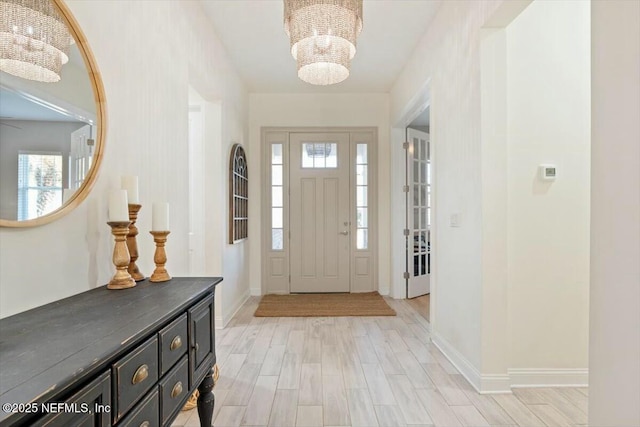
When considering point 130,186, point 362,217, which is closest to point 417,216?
point 362,217

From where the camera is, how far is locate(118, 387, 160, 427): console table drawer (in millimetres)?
970

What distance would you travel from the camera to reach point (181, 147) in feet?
8.53

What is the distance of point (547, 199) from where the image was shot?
2289 millimetres

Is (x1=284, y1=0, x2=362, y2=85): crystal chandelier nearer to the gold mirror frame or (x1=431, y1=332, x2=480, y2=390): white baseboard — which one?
the gold mirror frame

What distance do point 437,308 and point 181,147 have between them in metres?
2.49

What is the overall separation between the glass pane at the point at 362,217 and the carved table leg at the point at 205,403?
3735mm

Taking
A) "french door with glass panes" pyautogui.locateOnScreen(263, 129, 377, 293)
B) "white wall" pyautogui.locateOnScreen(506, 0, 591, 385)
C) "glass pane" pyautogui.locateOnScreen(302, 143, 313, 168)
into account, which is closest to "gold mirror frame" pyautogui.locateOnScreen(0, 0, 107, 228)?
"white wall" pyautogui.locateOnScreen(506, 0, 591, 385)

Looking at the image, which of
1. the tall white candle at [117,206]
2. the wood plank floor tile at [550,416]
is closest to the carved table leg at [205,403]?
the tall white candle at [117,206]

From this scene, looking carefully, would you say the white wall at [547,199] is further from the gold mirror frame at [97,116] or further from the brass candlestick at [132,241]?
the gold mirror frame at [97,116]

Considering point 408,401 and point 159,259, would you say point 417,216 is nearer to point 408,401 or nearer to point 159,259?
point 408,401

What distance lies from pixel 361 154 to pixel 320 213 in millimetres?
1060

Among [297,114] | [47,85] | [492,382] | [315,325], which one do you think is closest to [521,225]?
[492,382]

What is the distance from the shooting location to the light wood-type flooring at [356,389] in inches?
76.5

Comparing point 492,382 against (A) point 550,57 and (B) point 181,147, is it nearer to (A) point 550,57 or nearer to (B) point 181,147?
(A) point 550,57
